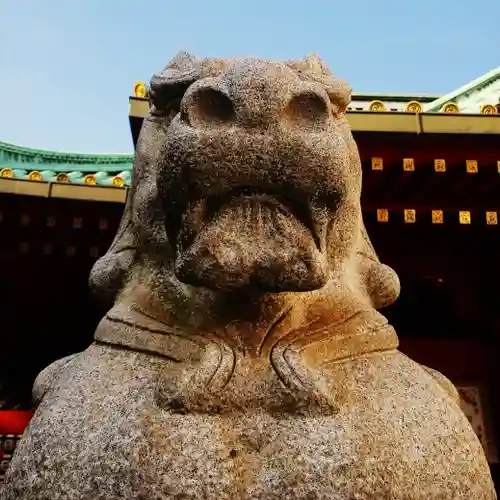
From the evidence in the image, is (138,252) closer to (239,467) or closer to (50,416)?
(50,416)

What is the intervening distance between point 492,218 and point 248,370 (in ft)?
8.47

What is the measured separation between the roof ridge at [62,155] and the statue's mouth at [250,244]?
401 cm

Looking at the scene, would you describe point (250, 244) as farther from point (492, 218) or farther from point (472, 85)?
point (472, 85)

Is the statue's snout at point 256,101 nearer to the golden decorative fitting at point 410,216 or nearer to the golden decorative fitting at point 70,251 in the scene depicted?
the golden decorative fitting at point 410,216

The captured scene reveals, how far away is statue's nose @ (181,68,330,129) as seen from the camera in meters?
0.90

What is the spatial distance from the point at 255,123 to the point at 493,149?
7.82 ft

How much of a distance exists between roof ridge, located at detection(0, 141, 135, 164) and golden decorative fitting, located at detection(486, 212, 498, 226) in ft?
8.74

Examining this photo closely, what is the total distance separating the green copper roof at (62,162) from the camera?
179 inches

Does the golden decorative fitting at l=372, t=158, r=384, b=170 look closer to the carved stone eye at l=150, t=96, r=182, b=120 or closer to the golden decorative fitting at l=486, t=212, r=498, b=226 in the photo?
the golden decorative fitting at l=486, t=212, r=498, b=226

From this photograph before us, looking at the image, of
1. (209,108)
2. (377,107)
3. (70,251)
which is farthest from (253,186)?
(70,251)

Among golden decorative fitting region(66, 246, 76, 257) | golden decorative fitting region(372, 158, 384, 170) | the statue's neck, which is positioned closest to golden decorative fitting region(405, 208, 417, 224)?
golden decorative fitting region(372, 158, 384, 170)

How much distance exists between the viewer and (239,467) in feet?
3.00

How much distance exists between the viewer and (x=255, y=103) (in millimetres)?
901

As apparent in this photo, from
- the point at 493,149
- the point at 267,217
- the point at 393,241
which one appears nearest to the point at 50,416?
the point at 267,217
